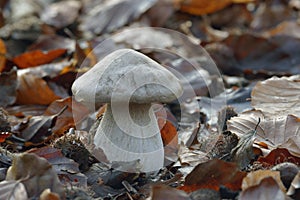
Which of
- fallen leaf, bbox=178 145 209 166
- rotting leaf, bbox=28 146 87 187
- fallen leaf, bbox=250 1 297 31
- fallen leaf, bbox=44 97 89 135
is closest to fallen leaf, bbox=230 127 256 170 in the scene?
fallen leaf, bbox=178 145 209 166

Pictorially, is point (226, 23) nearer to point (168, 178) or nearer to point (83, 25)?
point (83, 25)

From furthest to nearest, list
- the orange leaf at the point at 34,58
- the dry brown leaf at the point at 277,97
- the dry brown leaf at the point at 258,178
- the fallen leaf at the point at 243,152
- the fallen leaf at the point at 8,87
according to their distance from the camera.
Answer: the orange leaf at the point at 34,58 < the fallen leaf at the point at 8,87 < the dry brown leaf at the point at 277,97 < the fallen leaf at the point at 243,152 < the dry brown leaf at the point at 258,178

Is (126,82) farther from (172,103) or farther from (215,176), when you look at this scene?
(172,103)

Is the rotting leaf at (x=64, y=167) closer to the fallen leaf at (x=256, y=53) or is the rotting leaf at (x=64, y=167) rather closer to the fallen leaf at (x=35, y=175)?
the fallen leaf at (x=35, y=175)

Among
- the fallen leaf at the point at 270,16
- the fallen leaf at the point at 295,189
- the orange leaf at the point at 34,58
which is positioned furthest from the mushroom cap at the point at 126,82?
the fallen leaf at the point at 270,16

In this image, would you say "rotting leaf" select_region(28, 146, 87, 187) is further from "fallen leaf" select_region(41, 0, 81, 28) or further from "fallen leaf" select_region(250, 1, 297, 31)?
"fallen leaf" select_region(250, 1, 297, 31)
